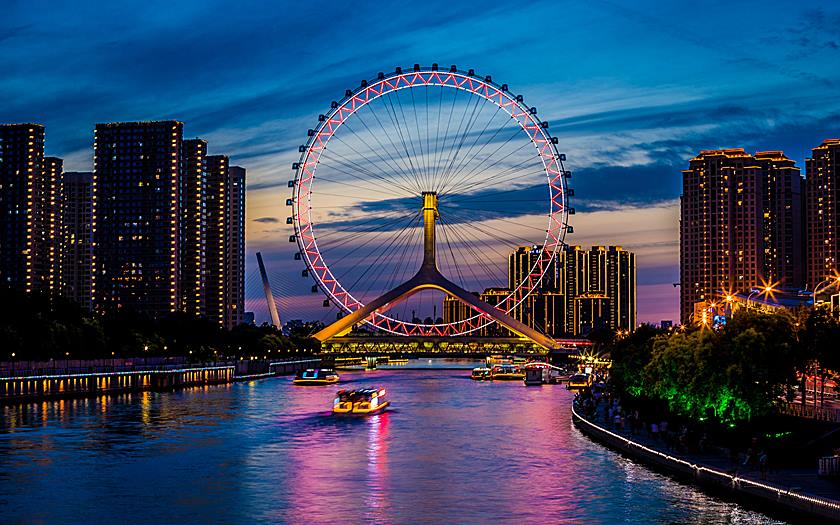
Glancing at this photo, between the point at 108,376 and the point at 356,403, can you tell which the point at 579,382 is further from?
the point at 108,376

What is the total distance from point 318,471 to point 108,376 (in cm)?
5587

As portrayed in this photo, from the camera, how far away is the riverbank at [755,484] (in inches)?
1271

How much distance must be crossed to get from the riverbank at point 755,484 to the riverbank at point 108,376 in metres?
48.6

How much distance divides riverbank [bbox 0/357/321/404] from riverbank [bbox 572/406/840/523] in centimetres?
4864

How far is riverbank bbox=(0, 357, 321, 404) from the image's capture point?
272 ft

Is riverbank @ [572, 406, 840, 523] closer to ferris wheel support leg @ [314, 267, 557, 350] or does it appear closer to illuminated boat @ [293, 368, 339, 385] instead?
illuminated boat @ [293, 368, 339, 385]

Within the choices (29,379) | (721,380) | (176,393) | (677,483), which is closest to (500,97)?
(176,393)

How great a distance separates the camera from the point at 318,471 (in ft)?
158

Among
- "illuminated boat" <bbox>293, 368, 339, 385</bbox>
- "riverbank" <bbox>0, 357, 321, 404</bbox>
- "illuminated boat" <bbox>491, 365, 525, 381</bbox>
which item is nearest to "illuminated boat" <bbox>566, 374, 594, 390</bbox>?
"illuminated boat" <bbox>491, 365, 525, 381</bbox>

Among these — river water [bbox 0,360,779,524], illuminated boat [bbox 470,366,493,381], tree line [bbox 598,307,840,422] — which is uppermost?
tree line [bbox 598,307,840,422]

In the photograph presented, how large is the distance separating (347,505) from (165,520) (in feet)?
19.6

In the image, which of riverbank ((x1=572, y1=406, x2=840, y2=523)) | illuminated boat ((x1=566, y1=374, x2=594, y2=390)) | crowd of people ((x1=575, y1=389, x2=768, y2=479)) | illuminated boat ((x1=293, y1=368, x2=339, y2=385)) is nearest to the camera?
riverbank ((x1=572, y1=406, x2=840, y2=523))

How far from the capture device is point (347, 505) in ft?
130

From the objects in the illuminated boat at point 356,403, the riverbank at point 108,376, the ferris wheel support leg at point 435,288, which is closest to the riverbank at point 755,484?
the illuminated boat at point 356,403
